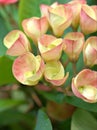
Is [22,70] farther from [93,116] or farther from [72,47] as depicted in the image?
[93,116]

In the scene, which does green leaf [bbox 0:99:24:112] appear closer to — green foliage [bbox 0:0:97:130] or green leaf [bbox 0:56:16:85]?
green foliage [bbox 0:0:97:130]

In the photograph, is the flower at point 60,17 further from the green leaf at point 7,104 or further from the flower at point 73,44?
the green leaf at point 7,104

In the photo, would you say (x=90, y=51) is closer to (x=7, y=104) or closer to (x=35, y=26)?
(x=35, y=26)

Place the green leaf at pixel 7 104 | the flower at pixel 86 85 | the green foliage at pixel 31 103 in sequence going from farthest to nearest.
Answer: the green leaf at pixel 7 104 → the green foliage at pixel 31 103 → the flower at pixel 86 85

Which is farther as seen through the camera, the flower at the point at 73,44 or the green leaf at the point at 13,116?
the green leaf at the point at 13,116

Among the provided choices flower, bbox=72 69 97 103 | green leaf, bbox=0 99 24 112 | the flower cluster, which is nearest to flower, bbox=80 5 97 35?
the flower cluster

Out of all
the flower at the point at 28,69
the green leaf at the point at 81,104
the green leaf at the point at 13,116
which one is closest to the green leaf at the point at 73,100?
the green leaf at the point at 81,104

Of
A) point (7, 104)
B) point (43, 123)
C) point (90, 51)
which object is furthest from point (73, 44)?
point (7, 104)
